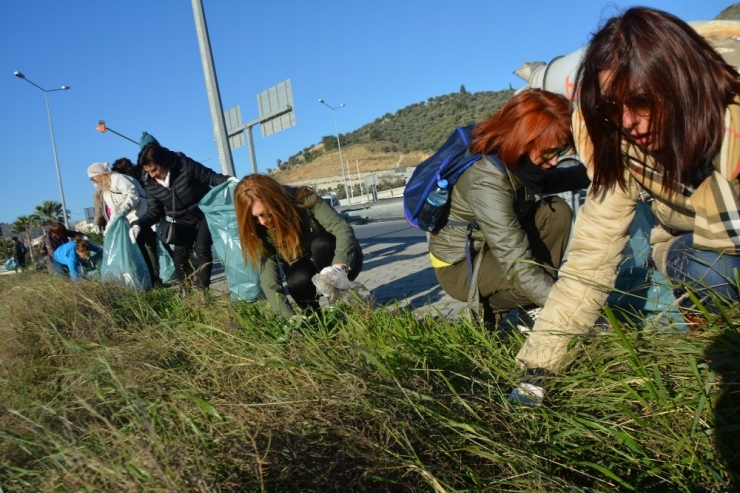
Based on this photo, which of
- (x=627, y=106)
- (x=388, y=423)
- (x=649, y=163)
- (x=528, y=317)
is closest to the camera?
(x=388, y=423)

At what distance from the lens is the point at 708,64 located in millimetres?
1732

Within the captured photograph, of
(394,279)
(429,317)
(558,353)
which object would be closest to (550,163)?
(429,317)

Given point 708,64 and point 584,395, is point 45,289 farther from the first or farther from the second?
point 708,64

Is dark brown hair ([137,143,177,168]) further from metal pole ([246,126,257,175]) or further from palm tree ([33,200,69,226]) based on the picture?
palm tree ([33,200,69,226])

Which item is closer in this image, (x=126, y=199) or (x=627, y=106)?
(x=627, y=106)

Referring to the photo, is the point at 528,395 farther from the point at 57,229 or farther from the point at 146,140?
the point at 57,229

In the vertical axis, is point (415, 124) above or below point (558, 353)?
above

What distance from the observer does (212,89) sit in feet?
Result: 24.2

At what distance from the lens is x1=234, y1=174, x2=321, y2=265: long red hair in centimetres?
395

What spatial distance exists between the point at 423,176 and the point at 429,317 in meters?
0.75

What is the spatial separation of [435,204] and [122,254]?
4.30 m

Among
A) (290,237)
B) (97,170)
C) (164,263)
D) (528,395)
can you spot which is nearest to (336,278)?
(290,237)

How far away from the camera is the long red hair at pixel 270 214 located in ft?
13.0

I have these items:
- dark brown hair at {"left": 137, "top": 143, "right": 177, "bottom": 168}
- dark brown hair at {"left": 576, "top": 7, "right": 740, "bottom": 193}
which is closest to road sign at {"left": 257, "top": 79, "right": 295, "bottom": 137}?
dark brown hair at {"left": 137, "top": 143, "right": 177, "bottom": 168}
